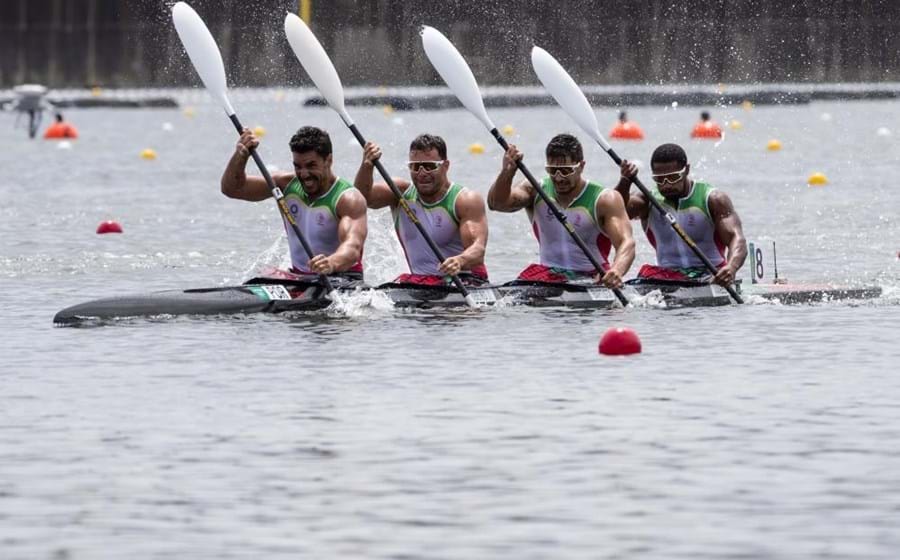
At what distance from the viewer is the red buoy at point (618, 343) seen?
1327 cm

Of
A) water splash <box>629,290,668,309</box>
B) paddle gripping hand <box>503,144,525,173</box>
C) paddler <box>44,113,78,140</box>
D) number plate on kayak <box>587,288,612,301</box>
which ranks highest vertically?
paddler <box>44,113,78,140</box>

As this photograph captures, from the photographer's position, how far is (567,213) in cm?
1603

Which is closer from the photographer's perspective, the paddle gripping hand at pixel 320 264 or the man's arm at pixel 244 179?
the paddle gripping hand at pixel 320 264

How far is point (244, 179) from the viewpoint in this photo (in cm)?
1560

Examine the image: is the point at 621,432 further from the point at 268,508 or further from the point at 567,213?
the point at 567,213

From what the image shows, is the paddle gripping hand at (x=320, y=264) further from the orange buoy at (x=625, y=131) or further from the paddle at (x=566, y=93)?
the orange buoy at (x=625, y=131)

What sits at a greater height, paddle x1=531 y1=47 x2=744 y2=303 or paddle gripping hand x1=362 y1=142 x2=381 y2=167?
paddle x1=531 y1=47 x2=744 y2=303

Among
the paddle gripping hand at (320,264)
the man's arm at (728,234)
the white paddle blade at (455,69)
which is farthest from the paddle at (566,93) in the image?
the paddle gripping hand at (320,264)

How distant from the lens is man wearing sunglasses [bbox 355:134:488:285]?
51.4ft

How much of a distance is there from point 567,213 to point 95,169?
2384cm

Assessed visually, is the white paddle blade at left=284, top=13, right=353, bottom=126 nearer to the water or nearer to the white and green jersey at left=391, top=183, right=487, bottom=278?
the white and green jersey at left=391, top=183, right=487, bottom=278

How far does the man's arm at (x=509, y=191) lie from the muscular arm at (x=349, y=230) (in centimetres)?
92

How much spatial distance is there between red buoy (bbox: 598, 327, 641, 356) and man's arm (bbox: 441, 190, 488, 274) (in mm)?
2367

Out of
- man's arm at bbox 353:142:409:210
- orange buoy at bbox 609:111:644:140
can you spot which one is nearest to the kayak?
man's arm at bbox 353:142:409:210
